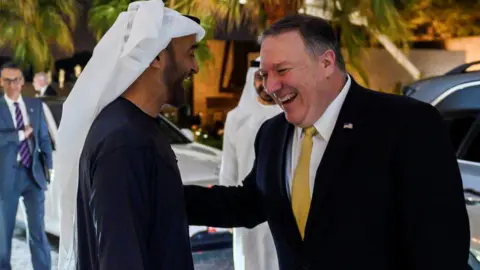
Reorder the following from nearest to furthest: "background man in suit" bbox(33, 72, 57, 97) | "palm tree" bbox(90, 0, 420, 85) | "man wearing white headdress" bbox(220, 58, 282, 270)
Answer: "man wearing white headdress" bbox(220, 58, 282, 270)
"palm tree" bbox(90, 0, 420, 85)
"background man in suit" bbox(33, 72, 57, 97)

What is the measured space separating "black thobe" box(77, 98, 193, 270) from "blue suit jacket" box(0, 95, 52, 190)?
3.62m

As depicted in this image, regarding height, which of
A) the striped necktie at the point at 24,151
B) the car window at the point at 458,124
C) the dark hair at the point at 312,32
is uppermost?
the dark hair at the point at 312,32

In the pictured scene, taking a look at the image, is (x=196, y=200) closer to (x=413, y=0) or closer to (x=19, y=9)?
(x=413, y=0)

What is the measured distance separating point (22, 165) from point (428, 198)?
4342 millimetres

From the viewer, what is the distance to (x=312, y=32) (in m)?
2.20

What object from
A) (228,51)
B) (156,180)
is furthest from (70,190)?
(228,51)

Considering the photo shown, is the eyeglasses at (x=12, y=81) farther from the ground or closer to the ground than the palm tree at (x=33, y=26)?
closer to the ground

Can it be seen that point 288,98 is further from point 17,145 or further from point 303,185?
point 17,145

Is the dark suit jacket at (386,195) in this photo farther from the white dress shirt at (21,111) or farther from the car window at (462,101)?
the white dress shirt at (21,111)

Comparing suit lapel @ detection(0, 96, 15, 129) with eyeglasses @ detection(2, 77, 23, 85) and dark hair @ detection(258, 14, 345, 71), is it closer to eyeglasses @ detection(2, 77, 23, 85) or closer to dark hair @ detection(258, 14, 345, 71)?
eyeglasses @ detection(2, 77, 23, 85)

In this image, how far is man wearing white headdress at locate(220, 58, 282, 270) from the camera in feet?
14.0

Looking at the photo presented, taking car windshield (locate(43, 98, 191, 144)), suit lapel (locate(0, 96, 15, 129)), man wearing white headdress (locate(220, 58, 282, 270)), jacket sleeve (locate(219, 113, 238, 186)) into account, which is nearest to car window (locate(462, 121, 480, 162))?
man wearing white headdress (locate(220, 58, 282, 270))

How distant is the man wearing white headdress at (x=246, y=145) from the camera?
428cm

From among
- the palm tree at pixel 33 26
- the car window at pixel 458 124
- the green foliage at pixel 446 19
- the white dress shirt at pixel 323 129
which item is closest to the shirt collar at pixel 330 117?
the white dress shirt at pixel 323 129
